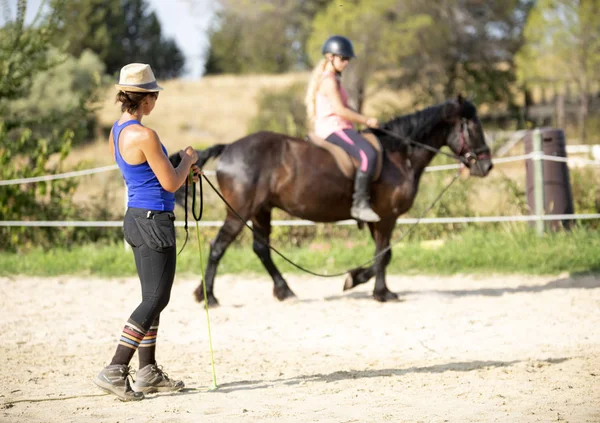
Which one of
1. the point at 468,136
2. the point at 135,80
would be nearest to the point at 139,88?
the point at 135,80

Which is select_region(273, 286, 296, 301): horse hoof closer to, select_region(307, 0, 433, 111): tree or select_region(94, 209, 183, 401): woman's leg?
select_region(94, 209, 183, 401): woman's leg

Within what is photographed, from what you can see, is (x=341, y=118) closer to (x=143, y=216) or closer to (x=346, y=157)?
(x=346, y=157)

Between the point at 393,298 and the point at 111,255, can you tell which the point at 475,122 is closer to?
the point at 393,298

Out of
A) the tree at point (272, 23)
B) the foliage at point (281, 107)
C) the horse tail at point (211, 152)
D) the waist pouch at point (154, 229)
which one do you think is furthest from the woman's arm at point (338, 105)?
the tree at point (272, 23)

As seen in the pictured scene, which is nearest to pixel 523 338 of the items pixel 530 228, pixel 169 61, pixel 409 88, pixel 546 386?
pixel 546 386

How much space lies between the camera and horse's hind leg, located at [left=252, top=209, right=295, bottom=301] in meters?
8.39

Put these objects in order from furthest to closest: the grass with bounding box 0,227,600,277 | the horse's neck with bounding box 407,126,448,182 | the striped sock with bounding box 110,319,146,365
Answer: the grass with bounding box 0,227,600,277 → the horse's neck with bounding box 407,126,448,182 → the striped sock with bounding box 110,319,146,365

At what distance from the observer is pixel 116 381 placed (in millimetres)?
4488

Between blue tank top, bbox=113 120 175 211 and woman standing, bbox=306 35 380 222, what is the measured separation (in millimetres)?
3718

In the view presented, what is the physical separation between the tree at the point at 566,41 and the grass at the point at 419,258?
16.7 meters

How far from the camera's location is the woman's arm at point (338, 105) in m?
7.92

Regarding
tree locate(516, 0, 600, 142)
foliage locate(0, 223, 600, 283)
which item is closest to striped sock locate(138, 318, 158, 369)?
foliage locate(0, 223, 600, 283)

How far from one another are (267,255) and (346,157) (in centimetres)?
140

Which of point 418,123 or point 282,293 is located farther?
point 418,123
